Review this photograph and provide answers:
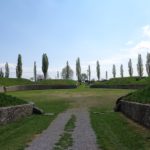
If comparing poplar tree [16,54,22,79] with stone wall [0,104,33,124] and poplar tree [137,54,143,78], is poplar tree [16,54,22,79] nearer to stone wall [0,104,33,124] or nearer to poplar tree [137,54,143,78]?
poplar tree [137,54,143,78]

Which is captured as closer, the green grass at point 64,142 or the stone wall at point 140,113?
the green grass at point 64,142

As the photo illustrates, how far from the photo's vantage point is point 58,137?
1728cm

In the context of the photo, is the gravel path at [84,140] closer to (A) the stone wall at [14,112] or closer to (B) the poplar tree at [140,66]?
(A) the stone wall at [14,112]

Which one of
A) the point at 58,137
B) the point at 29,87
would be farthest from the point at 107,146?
the point at 29,87

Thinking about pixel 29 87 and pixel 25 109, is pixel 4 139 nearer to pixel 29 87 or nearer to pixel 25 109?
pixel 25 109

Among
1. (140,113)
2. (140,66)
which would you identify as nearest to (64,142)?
(140,113)

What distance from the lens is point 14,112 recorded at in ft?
90.9

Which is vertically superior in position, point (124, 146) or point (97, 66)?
point (97, 66)

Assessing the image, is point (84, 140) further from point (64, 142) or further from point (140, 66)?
point (140, 66)

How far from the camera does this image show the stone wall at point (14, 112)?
24.7 meters

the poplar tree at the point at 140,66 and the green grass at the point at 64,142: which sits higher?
the poplar tree at the point at 140,66

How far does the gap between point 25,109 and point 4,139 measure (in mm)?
13904

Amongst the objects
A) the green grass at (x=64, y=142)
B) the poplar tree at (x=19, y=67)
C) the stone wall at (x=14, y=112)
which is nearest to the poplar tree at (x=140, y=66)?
the poplar tree at (x=19, y=67)

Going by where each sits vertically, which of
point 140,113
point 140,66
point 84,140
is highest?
point 140,66
